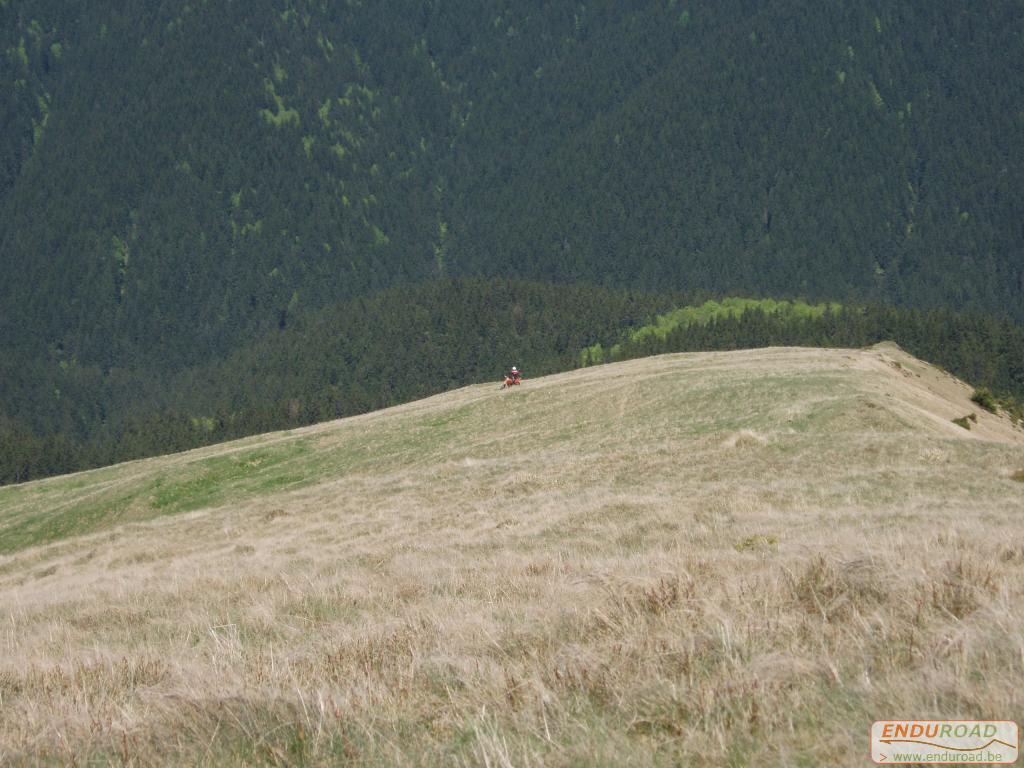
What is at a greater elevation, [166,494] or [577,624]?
[577,624]

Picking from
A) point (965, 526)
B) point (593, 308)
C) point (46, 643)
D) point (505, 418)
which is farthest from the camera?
point (593, 308)

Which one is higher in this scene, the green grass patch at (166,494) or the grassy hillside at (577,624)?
the grassy hillside at (577,624)

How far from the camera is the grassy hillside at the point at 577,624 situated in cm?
546

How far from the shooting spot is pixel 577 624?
25.4 feet

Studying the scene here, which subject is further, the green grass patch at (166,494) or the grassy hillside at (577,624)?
the green grass patch at (166,494)

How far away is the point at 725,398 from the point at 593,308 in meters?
160

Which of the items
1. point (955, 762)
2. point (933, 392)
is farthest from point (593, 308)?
point (955, 762)

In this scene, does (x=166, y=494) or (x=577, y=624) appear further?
(x=166, y=494)

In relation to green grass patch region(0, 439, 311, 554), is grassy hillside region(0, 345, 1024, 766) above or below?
above

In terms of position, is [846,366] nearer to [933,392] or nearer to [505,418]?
[933,392]

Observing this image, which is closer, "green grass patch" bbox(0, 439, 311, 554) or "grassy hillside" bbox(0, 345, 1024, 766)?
"grassy hillside" bbox(0, 345, 1024, 766)

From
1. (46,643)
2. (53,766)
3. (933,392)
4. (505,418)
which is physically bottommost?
(933,392)

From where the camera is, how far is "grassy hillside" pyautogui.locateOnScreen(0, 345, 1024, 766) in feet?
17.9

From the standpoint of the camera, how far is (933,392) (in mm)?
51125
